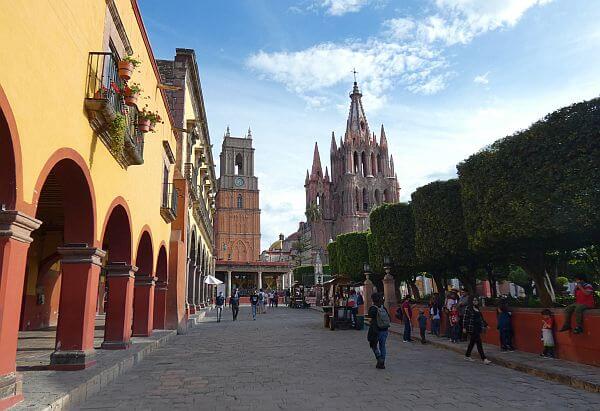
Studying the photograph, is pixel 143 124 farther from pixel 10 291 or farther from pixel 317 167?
pixel 317 167

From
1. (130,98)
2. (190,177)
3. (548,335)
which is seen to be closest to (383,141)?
(190,177)

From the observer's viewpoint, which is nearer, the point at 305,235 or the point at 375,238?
the point at 375,238

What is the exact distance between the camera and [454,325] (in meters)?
13.6

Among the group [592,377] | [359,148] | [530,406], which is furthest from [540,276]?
[359,148]

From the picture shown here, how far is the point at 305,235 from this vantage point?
325ft

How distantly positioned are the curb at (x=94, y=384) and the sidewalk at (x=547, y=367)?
793cm

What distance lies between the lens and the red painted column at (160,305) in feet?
52.6

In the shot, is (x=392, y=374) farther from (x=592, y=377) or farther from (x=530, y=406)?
(x=592, y=377)

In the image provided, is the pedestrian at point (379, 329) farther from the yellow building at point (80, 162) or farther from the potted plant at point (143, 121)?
the potted plant at point (143, 121)

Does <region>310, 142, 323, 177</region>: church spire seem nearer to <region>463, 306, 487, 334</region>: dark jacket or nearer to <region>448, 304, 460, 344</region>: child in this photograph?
<region>448, 304, 460, 344</region>: child

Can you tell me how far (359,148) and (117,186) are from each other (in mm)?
80173

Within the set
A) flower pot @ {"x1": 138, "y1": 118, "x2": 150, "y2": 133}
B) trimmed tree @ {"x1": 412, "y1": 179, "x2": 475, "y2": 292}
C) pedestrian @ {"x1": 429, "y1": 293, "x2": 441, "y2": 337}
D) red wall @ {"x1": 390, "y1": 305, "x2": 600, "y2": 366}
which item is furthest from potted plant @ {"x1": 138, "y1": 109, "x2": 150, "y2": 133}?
trimmed tree @ {"x1": 412, "y1": 179, "x2": 475, "y2": 292}

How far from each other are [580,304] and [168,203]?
12.1 m

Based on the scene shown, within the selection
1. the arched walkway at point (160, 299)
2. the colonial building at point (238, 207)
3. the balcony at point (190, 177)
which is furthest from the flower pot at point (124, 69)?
the colonial building at point (238, 207)
